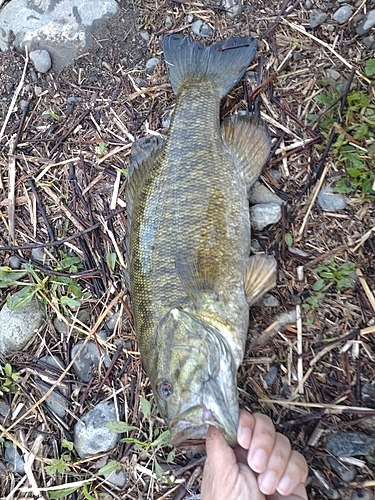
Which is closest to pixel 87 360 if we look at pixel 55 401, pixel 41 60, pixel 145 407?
pixel 55 401

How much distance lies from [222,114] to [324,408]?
2.55 metres

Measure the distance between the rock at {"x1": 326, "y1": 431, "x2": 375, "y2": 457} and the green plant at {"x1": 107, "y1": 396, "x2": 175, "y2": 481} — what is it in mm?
1222

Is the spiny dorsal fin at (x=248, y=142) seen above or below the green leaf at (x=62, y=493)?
above

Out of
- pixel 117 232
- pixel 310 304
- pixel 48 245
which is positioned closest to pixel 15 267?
pixel 48 245

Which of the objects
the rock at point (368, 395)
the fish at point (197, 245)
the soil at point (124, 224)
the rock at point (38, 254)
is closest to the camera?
the fish at point (197, 245)

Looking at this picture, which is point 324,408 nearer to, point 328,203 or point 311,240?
point 311,240

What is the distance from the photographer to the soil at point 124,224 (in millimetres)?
3662

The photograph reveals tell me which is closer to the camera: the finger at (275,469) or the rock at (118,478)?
the finger at (275,469)

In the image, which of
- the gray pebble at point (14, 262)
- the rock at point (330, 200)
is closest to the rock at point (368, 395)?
the rock at point (330, 200)

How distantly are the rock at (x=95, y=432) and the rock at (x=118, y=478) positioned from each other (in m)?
0.20

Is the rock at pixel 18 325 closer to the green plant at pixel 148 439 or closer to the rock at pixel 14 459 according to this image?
the rock at pixel 14 459

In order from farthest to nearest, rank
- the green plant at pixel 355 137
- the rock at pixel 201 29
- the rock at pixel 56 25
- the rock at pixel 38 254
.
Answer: the rock at pixel 56 25, the rock at pixel 38 254, the rock at pixel 201 29, the green plant at pixel 355 137

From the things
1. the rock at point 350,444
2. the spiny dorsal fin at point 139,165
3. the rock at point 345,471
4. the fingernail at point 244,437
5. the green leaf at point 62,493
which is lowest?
the green leaf at point 62,493

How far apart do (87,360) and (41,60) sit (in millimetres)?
2883
